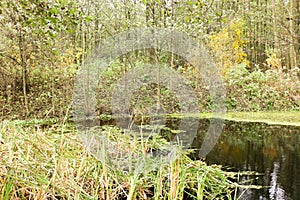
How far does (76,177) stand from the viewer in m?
1.82

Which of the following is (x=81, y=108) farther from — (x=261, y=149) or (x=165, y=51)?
(x=261, y=149)

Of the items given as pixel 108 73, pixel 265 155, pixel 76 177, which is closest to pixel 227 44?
pixel 108 73

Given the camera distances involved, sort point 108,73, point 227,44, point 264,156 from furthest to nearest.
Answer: point 227,44 < point 108,73 < point 264,156

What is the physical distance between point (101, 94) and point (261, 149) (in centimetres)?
517

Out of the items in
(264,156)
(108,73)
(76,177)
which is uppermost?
(108,73)

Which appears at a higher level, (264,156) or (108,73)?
(108,73)

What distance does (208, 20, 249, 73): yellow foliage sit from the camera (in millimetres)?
9953

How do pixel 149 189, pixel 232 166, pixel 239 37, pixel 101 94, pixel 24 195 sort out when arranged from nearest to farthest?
1. pixel 24 195
2. pixel 149 189
3. pixel 232 166
4. pixel 101 94
5. pixel 239 37

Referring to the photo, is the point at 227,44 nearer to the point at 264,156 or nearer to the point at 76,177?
the point at 264,156

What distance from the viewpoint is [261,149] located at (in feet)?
12.0

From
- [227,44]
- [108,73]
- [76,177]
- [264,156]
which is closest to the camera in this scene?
[76,177]

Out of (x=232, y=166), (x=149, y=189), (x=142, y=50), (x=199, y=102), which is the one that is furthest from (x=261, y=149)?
(x=142, y=50)

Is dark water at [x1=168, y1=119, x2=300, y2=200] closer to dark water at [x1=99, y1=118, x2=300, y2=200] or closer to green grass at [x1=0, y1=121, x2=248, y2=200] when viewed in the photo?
dark water at [x1=99, y1=118, x2=300, y2=200]

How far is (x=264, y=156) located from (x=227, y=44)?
767cm
